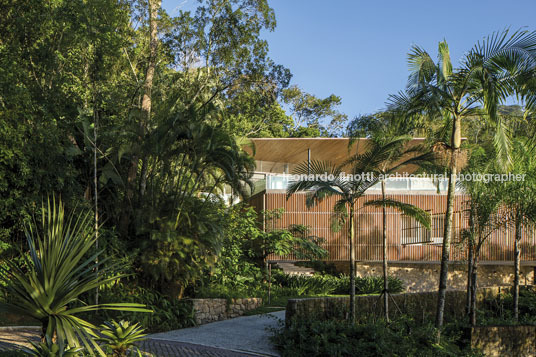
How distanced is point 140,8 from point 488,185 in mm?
13552

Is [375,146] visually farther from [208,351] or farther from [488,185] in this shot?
[208,351]

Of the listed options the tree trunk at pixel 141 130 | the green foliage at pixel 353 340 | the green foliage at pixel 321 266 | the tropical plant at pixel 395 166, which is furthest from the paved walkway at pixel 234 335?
the green foliage at pixel 321 266

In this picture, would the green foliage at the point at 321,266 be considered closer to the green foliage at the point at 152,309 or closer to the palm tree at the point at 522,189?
the palm tree at the point at 522,189

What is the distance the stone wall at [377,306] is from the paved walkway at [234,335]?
3.02ft

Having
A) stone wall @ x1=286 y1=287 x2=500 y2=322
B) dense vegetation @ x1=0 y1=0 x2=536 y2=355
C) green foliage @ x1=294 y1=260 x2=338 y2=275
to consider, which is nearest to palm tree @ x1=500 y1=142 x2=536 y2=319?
dense vegetation @ x1=0 y1=0 x2=536 y2=355

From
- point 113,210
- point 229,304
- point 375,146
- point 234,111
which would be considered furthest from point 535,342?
point 234,111

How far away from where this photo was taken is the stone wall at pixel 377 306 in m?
12.0

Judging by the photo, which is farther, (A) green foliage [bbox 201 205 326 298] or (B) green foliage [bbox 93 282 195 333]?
(A) green foliage [bbox 201 205 326 298]

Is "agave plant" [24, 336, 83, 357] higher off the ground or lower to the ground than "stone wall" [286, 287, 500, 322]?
higher

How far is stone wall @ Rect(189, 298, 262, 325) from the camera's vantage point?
46.8 ft

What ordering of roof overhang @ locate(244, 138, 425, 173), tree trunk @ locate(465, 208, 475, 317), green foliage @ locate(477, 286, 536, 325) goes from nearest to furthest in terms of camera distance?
tree trunk @ locate(465, 208, 475, 317) → green foliage @ locate(477, 286, 536, 325) → roof overhang @ locate(244, 138, 425, 173)

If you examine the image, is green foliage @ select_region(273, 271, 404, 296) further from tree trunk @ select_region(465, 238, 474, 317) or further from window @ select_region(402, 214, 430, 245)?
tree trunk @ select_region(465, 238, 474, 317)

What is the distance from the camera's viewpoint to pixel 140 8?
1958 cm

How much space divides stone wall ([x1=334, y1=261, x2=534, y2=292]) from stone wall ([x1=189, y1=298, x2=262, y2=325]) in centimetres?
706
